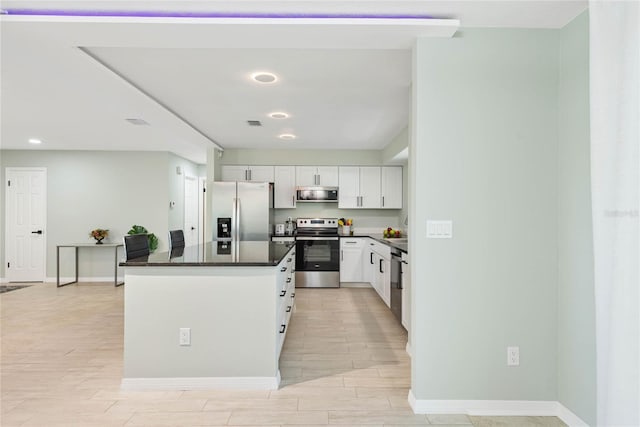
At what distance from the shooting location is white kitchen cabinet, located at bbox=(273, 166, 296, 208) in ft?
21.0

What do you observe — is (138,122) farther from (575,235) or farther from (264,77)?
(575,235)

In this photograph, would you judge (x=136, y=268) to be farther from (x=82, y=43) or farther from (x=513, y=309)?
(x=513, y=309)

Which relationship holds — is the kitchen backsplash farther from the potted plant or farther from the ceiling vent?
the potted plant

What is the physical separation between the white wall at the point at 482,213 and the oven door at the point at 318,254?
381cm

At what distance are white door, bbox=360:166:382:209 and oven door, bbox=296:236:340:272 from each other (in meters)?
0.94

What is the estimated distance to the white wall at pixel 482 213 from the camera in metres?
2.28

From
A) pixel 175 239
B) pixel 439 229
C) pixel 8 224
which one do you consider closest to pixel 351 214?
pixel 175 239

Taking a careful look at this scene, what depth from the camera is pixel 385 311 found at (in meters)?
4.66

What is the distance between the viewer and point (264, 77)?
10.2 ft

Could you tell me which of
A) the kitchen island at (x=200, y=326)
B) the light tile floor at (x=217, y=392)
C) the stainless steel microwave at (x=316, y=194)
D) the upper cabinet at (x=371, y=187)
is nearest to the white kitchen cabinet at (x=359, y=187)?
the upper cabinet at (x=371, y=187)

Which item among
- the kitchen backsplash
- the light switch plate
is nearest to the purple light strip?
the light switch plate

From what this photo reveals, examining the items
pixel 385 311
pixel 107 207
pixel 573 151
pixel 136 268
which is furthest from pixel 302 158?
pixel 573 151

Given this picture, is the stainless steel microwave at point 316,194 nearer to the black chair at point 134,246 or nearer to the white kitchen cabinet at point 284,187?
the white kitchen cabinet at point 284,187

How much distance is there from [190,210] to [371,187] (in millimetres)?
3949
